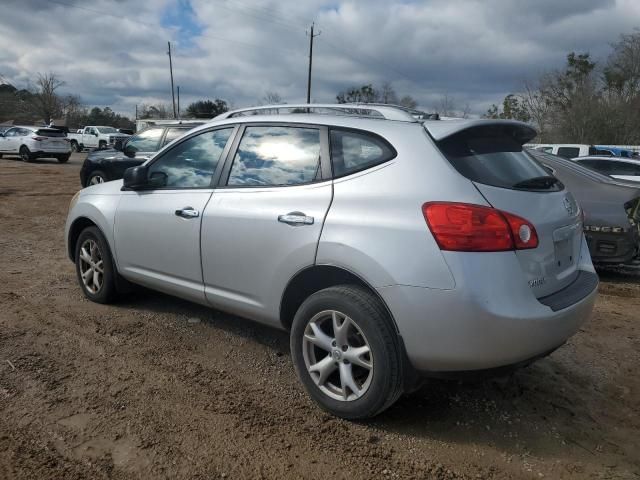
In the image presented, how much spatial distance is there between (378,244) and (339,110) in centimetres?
119

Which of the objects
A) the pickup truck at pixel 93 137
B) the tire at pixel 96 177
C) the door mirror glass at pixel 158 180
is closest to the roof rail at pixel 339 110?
the door mirror glass at pixel 158 180

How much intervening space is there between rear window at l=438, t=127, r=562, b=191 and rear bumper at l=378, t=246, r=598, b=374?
0.49 m

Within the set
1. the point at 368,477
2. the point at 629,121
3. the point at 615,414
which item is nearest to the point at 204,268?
the point at 368,477

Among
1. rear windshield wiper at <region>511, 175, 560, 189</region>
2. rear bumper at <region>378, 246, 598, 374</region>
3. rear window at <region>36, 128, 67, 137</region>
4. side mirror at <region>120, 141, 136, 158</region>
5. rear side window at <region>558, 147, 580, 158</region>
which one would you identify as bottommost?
rear bumper at <region>378, 246, 598, 374</region>

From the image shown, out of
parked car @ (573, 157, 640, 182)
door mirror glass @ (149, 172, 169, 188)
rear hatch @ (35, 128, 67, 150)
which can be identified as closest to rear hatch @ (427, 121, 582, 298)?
door mirror glass @ (149, 172, 169, 188)

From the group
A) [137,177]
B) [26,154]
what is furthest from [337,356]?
[26,154]

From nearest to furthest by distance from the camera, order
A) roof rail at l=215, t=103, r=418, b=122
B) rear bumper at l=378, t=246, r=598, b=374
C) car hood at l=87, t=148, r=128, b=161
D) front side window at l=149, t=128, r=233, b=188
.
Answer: rear bumper at l=378, t=246, r=598, b=374, roof rail at l=215, t=103, r=418, b=122, front side window at l=149, t=128, r=233, b=188, car hood at l=87, t=148, r=128, b=161

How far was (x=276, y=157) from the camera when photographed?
3.46 m

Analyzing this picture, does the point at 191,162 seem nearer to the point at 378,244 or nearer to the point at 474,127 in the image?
the point at 378,244

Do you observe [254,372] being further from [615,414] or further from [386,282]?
[615,414]

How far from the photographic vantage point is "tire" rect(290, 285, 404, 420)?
8.98ft

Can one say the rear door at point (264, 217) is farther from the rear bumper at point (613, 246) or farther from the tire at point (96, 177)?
the tire at point (96, 177)

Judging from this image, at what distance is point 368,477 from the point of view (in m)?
2.54

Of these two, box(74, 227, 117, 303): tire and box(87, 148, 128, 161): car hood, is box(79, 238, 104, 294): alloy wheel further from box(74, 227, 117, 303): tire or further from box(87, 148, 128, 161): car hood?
box(87, 148, 128, 161): car hood
